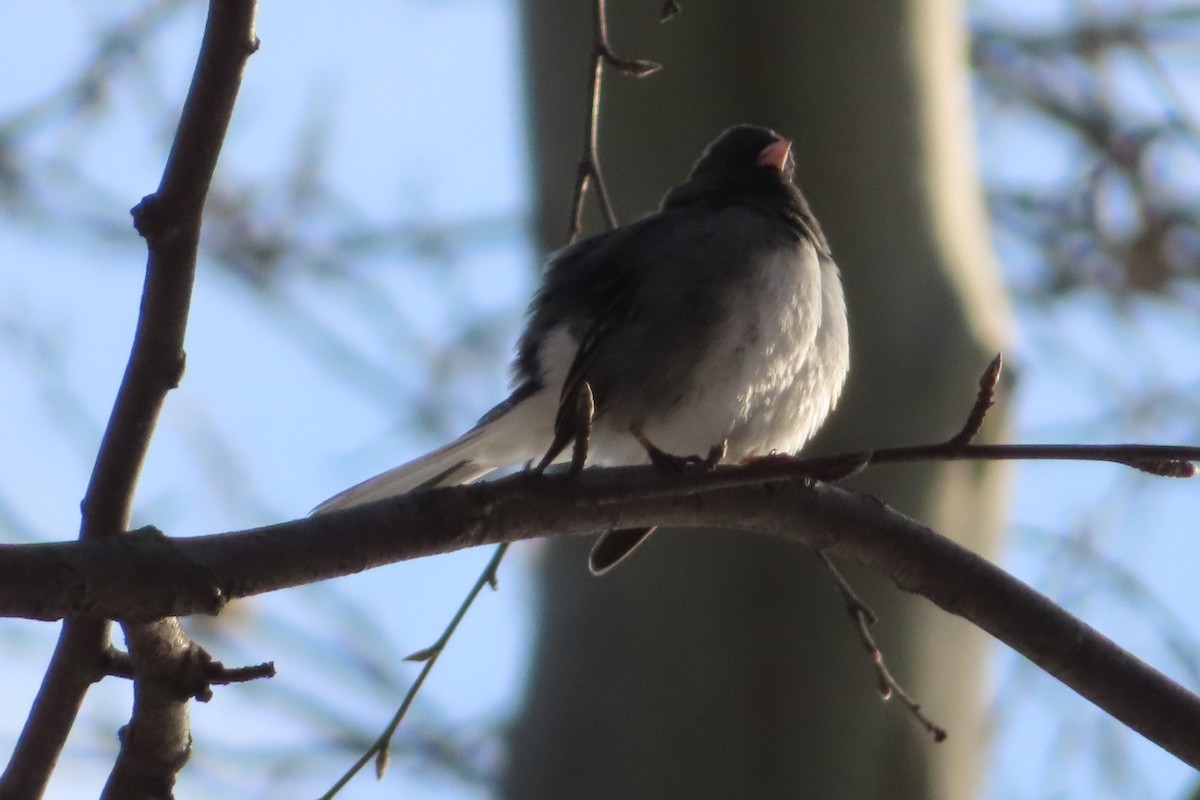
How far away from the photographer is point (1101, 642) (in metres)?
1.32

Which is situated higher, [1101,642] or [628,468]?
[628,468]

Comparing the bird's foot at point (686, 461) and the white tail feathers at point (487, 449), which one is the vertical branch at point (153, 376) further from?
the white tail feathers at point (487, 449)

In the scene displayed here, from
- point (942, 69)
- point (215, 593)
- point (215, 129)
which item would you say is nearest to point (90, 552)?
point (215, 593)

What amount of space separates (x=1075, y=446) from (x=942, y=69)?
1763 millimetres

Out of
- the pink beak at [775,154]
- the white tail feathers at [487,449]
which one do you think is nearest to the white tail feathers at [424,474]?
the white tail feathers at [487,449]

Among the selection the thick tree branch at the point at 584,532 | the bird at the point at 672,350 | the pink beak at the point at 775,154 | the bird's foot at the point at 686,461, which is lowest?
the thick tree branch at the point at 584,532

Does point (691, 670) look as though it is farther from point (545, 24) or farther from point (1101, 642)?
point (545, 24)

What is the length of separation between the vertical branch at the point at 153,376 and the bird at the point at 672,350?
68 cm

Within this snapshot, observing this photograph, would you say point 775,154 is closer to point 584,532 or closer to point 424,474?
point 424,474

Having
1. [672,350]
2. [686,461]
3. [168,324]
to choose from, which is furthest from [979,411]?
[672,350]

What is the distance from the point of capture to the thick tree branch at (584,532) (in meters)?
1.06

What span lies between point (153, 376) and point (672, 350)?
989 millimetres

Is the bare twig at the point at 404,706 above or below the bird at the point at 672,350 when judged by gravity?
below

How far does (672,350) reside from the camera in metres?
2.03
